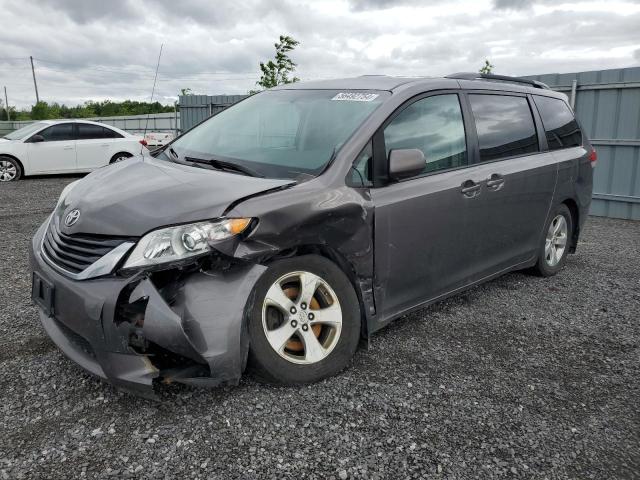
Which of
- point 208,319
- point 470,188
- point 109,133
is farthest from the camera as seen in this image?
point 109,133

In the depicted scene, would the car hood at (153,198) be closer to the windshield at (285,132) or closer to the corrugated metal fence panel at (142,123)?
the windshield at (285,132)

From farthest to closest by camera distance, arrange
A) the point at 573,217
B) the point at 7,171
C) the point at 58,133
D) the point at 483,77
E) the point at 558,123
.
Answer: the point at 58,133
the point at 7,171
the point at 573,217
the point at 558,123
the point at 483,77

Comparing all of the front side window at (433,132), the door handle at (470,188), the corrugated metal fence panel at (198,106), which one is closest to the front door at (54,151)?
the corrugated metal fence panel at (198,106)

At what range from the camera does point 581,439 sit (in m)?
2.56

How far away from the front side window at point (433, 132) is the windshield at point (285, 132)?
0.20 metres

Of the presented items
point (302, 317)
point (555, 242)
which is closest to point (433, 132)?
point (302, 317)

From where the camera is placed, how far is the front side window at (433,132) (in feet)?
11.1

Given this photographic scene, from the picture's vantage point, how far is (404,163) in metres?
3.13

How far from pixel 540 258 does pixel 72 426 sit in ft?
13.1

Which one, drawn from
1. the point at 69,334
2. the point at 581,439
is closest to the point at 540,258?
the point at 581,439

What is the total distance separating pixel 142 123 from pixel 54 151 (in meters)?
12.8

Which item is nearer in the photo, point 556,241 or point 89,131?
point 556,241

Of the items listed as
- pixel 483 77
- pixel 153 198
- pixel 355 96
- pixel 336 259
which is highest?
pixel 483 77

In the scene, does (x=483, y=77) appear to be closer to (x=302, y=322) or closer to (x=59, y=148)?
(x=302, y=322)
